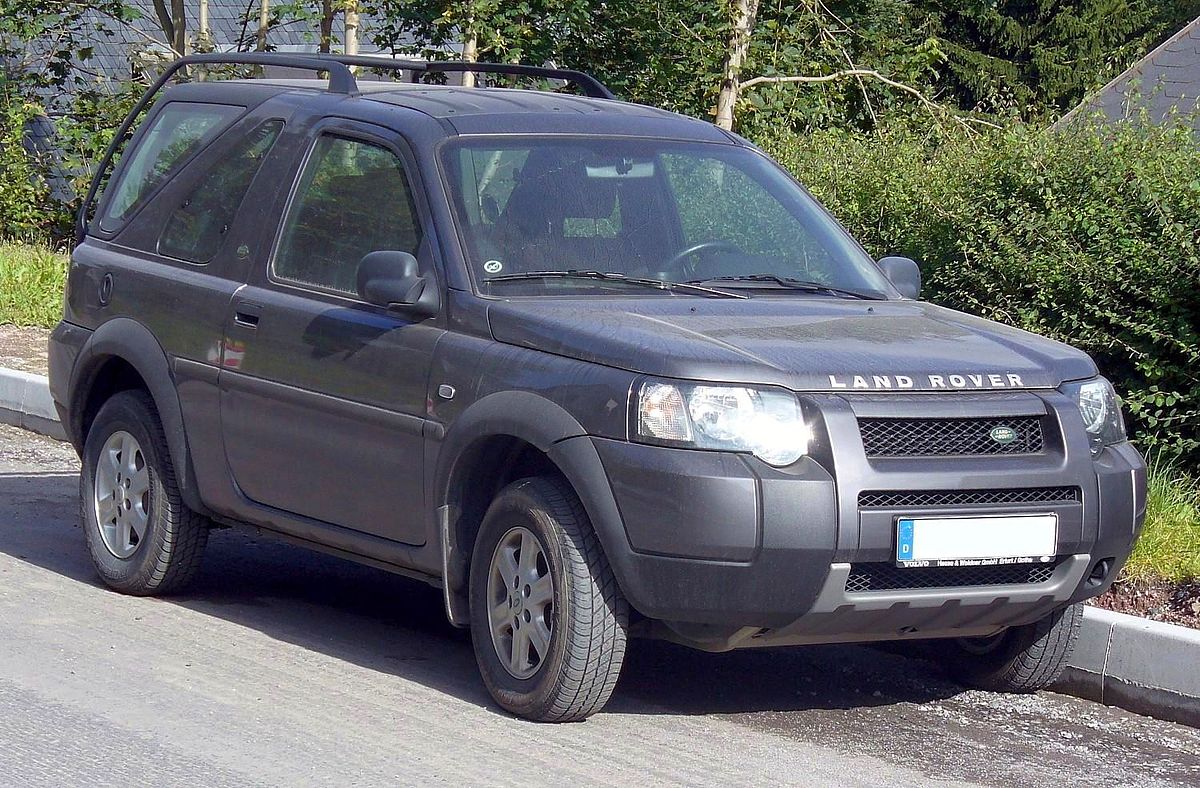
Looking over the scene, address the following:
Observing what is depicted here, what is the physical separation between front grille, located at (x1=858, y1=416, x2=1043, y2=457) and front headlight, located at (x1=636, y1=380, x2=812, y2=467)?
0.20 meters

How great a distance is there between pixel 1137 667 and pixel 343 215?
308 centimetres

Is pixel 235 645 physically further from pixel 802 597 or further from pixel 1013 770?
pixel 1013 770

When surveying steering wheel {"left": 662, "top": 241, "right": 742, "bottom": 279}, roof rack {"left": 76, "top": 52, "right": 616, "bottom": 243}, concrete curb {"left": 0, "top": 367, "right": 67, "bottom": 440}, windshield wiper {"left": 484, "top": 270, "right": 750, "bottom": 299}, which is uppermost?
roof rack {"left": 76, "top": 52, "right": 616, "bottom": 243}

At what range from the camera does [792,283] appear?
20.0ft

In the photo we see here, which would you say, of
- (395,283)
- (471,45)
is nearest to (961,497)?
(395,283)

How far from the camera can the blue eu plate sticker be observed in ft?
16.3

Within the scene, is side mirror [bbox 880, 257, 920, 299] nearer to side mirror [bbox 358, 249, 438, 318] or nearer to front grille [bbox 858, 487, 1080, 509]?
front grille [bbox 858, 487, 1080, 509]

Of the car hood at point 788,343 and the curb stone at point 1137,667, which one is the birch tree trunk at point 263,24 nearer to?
the car hood at point 788,343

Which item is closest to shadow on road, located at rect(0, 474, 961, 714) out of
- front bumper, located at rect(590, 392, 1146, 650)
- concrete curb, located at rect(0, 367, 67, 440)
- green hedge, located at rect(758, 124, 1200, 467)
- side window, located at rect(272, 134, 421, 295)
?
front bumper, located at rect(590, 392, 1146, 650)

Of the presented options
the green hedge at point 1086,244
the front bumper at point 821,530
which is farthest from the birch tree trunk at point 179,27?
the front bumper at point 821,530

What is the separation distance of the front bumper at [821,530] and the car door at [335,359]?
1.00 meters

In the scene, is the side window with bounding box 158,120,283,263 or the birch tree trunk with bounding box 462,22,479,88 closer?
the side window with bounding box 158,120,283,263

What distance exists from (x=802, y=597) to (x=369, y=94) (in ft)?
8.80

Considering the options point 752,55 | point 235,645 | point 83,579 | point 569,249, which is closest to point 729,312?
point 569,249
